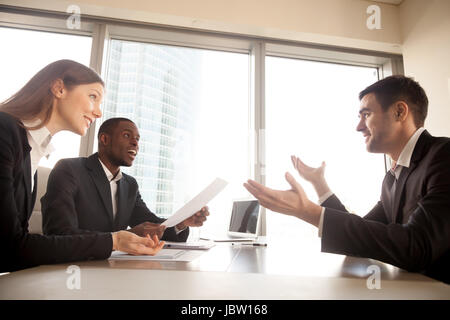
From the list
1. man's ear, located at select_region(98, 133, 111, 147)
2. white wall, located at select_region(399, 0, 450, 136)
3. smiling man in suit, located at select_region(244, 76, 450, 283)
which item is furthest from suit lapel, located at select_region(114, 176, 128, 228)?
white wall, located at select_region(399, 0, 450, 136)

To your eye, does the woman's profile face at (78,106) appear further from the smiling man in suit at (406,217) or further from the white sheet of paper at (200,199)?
the smiling man in suit at (406,217)

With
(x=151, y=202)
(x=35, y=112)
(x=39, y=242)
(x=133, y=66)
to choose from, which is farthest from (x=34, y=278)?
(x=133, y=66)

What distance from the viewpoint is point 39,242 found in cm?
76

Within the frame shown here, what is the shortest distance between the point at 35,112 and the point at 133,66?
6.16 ft

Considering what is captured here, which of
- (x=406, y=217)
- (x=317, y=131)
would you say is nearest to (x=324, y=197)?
(x=406, y=217)

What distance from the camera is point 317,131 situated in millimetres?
3002

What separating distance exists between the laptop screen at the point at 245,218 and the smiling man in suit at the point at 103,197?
441 mm

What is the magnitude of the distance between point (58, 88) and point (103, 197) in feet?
1.83

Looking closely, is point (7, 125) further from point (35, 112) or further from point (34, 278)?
point (34, 278)

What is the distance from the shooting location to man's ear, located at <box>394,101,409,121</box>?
127cm

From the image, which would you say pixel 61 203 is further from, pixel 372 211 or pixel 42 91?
pixel 372 211

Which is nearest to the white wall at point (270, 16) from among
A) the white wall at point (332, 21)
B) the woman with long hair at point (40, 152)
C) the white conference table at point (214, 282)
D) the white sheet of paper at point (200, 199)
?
the white wall at point (332, 21)

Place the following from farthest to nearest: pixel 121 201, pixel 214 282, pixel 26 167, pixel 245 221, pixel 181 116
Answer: pixel 181 116
pixel 245 221
pixel 121 201
pixel 26 167
pixel 214 282

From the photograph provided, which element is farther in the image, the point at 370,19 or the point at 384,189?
the point at 370,19
